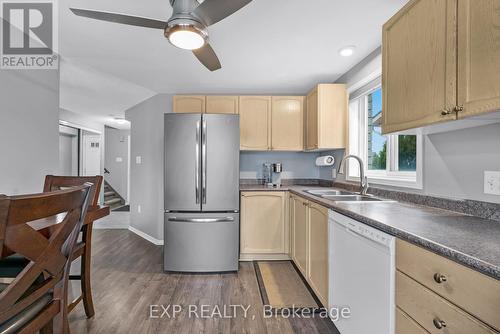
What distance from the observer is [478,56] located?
96 cm

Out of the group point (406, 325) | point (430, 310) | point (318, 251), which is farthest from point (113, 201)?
point (430, 310)

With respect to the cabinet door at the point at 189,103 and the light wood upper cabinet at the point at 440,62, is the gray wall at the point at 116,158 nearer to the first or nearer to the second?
the cabinet door at the point at 189,103

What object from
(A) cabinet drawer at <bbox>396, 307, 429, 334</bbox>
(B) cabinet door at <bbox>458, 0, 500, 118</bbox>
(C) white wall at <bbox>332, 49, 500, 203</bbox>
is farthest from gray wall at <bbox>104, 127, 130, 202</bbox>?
(B) cabinet door at <bbox>458, 0, 500, 118</bbox>

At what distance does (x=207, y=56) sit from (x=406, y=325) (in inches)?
77.0

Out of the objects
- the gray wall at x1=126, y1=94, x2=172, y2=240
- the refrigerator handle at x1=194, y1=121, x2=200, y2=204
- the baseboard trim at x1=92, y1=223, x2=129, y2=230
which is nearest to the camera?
the refrigerator handle at x1=194, y1=121, x2=200, y2=204

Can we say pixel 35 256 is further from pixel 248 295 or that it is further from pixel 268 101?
pixel 268 101

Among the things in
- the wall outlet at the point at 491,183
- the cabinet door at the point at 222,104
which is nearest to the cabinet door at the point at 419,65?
the wall outlet at the point at 491,183

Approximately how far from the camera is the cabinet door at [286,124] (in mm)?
3324

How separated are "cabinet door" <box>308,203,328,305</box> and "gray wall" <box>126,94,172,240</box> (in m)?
2.43

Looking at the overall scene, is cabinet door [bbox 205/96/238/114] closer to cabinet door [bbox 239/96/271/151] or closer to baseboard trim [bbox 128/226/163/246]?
cabinet door [bbox 239/96/271/151]

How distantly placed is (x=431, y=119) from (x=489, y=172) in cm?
43

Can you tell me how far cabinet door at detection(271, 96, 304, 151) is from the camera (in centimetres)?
332

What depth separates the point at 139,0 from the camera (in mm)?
1627

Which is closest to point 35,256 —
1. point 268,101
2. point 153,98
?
point 268,101
